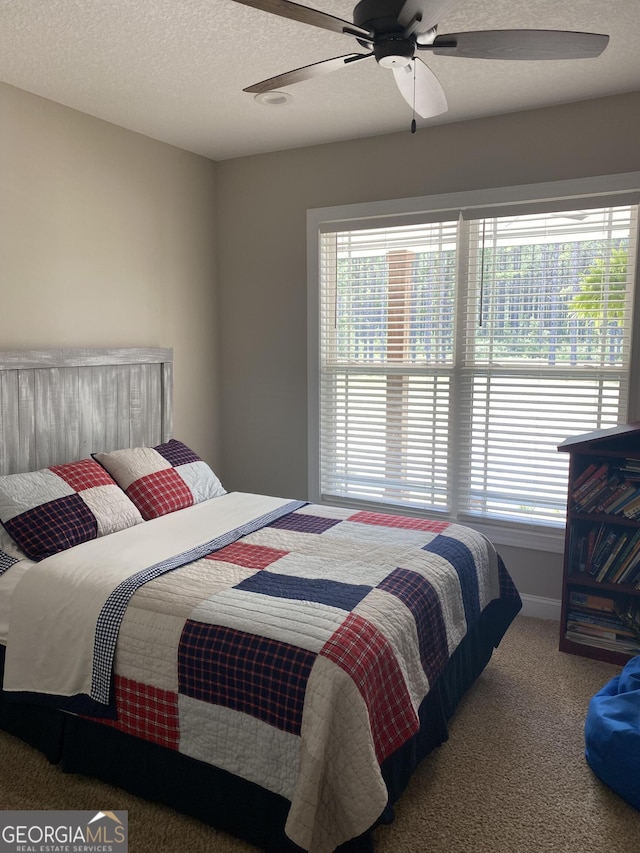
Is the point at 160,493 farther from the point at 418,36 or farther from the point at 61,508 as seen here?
the point at 418,36

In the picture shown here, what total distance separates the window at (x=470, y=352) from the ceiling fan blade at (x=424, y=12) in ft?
6.20

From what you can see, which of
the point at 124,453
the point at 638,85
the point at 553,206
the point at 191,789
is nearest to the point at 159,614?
the point at 191,789

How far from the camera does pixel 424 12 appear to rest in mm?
1692

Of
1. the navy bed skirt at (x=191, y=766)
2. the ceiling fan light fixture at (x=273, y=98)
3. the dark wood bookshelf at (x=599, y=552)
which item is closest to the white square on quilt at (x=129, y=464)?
the navy bed skirt at (x=191, y=766)

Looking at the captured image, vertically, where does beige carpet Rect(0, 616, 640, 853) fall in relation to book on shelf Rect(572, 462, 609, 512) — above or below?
below

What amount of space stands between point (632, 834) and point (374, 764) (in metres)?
0.93

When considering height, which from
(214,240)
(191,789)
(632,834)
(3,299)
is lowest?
(632,834)

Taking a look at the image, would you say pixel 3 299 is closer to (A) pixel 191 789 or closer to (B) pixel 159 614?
(B) pixel 159 614

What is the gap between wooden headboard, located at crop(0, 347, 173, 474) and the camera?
3.08 m

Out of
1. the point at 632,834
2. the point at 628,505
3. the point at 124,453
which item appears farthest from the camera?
the point at 124,453

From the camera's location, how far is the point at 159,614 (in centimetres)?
212

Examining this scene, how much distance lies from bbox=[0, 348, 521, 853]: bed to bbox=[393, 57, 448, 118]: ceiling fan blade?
67.7 inches

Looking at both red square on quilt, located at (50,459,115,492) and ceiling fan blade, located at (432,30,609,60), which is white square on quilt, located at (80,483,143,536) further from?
ceiling fan blade, located at (432,30,609,60)


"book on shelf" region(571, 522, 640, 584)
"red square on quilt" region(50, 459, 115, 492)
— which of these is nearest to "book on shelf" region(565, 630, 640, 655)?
"book on shelf" region(571, 522, 640, 584)
